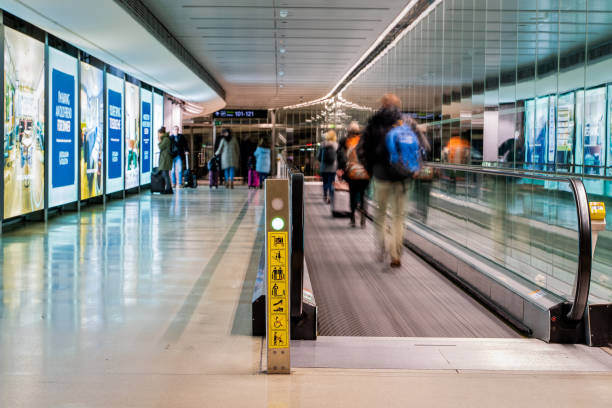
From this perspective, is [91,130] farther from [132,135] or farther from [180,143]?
[180,143]

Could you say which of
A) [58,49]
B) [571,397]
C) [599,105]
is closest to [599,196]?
[599,105]

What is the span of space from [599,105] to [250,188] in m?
18.9

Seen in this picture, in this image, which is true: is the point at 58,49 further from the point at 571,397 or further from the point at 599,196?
the point at 571,397

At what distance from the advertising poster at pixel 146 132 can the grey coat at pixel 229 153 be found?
2282 millimetres

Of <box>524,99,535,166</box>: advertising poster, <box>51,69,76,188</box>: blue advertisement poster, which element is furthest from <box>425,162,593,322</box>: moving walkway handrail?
<box>51,69,76,188</box>: blue advertisement poster

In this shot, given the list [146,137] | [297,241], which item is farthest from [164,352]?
[146,137]

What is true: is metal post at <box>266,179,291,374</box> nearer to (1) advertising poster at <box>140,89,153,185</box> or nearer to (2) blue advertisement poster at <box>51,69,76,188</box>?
(2) blue advertisement poster at <box>51,69,76,188</box>

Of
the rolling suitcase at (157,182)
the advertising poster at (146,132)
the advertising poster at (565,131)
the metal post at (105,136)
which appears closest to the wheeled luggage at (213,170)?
the advertising poster at (146,132)

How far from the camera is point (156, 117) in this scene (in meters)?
24.4

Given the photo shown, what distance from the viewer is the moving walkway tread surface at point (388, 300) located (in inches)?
227

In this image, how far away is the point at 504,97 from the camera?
9219 mm

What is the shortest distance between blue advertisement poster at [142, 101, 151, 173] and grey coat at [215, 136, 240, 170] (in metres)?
2.32

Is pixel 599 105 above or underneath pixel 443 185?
above

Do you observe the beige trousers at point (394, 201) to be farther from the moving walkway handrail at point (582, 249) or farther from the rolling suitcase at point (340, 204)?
the rolling suitcase at point (340, 204)
